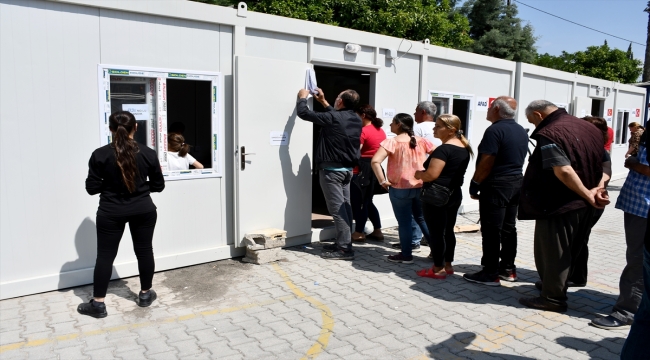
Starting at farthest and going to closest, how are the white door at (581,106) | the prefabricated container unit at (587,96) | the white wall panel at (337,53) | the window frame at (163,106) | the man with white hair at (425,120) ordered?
the white door at (581,106), the prefabricated container unit at (587,96), the white wall panel at (337,53), the man with white hair at (425,120), the window frame at (163,106)

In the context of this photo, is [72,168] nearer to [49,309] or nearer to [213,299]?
[49,309]

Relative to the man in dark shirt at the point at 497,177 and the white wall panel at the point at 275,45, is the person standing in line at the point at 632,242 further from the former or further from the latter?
the white wall panel at the point at 275,45

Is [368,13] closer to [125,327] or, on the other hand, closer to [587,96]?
[587,96]

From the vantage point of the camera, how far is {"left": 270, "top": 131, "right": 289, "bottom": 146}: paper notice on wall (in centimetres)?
635

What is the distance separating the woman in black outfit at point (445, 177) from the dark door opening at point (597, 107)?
1078 centimetres

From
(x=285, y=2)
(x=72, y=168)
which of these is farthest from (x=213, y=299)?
(x=285, y=2)

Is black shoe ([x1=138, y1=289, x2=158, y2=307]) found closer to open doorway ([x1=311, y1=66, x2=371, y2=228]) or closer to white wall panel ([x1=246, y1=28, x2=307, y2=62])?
white wall panel ([x1=246, y1=28, x2=307, y2=62])

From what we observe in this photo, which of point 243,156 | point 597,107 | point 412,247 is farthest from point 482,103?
point 597,107

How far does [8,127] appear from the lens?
4641 mm

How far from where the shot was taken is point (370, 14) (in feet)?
54.6

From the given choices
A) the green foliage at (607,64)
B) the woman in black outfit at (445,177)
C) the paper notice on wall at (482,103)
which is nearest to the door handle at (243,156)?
the woman in black outfit at (445,177)

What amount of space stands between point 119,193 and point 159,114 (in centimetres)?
141

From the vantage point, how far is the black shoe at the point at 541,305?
15.9 ft

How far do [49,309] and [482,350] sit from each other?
3.82m
